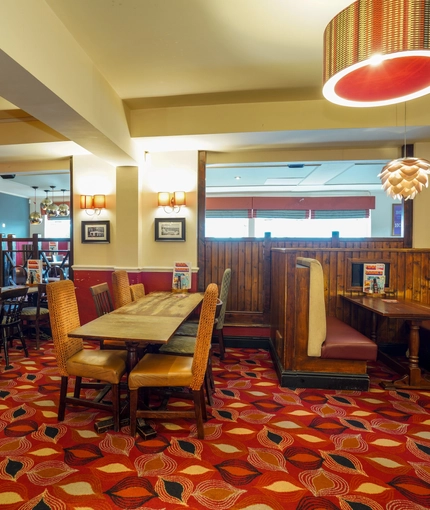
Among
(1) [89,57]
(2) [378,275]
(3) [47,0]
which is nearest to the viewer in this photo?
(3) [47,0]

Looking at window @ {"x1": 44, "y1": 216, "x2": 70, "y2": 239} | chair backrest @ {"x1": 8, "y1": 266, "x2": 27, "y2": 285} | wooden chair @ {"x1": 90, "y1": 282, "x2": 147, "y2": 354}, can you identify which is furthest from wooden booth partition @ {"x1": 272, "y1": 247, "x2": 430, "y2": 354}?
window @ {"x1": 44, "y1": 216, "x2": 70, "y2": 239}

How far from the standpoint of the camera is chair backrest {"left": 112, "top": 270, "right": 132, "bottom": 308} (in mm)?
3330

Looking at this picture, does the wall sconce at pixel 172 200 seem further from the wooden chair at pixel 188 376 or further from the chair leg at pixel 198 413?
the chair leg at pixel 198 413

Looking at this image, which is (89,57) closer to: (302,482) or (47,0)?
(47,0)

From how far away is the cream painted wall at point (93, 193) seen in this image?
4617 millimetres

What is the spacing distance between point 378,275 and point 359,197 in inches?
215

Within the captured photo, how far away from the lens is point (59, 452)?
202 centimetres

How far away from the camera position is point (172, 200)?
445cm

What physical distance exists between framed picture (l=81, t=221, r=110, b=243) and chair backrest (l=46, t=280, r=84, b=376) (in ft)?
7.28

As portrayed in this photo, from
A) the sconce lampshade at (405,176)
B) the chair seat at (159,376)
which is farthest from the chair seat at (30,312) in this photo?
the sconce lampshade at (405,176)

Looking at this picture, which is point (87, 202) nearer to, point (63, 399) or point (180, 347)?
point (180, 347)

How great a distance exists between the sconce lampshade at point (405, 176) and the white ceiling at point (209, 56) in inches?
24.0

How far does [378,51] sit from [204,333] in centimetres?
181

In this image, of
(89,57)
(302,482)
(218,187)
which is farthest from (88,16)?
(218,187)
